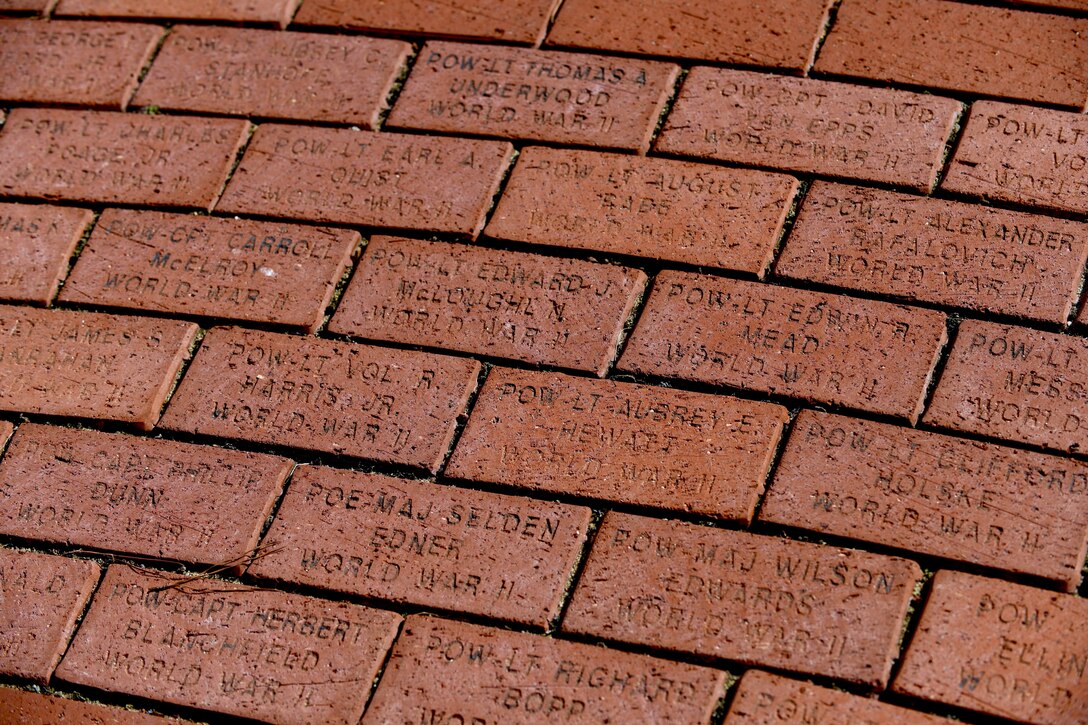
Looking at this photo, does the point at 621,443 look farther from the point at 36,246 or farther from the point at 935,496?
the point at 36,246

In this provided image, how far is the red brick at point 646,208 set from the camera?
242cm

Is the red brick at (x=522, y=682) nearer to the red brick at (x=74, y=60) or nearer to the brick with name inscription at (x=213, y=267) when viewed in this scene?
the brick with name inscription at (x=213, y=267)

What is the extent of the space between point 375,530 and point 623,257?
664 millimetres

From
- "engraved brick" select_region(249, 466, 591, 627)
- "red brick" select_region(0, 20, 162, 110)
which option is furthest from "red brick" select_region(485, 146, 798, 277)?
"red brick" select_region(0, 20, 162, 110)

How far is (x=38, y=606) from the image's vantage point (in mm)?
2242

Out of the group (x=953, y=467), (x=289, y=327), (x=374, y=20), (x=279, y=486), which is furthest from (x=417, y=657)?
(x=374, y=20)

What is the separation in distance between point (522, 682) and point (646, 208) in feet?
Answer: 3.00

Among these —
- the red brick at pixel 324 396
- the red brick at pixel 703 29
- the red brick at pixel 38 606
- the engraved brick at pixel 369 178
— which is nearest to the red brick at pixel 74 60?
the engraved brick at pixel 369 178

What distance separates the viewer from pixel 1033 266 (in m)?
2.31

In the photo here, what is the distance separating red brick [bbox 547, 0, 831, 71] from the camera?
105 inches

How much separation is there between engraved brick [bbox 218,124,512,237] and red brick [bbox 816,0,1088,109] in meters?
0.71

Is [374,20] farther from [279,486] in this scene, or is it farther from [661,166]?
[279,486]

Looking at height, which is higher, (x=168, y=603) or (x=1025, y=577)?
(x=1025, y=577)

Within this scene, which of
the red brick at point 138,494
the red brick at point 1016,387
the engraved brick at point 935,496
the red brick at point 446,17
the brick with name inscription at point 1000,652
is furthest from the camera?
the red brick at point 446,17
